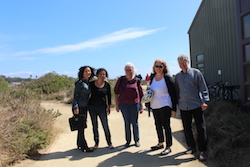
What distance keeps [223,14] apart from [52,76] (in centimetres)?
1314

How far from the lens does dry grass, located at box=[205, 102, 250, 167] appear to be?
11.1 ft

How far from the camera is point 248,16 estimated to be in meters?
5.39

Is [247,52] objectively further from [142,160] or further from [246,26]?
[142,160]

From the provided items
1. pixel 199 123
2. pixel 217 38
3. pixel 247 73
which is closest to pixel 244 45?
pixel 247 73

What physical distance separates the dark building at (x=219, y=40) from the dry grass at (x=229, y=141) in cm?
188

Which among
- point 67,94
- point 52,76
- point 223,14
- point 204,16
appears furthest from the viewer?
point 52,76

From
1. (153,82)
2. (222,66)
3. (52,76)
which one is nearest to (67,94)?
(52,76)

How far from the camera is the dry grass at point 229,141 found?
3.39 m

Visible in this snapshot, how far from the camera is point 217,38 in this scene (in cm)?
977

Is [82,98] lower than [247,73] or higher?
lower

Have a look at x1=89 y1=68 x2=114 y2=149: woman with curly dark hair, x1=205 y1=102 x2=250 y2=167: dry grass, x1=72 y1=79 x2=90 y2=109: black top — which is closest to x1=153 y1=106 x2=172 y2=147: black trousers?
x1=205 y1=102 x2=250 y2=167: dry grass

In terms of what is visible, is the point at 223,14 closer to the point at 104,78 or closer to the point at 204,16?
the point at 204,16

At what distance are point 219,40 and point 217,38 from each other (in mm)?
210

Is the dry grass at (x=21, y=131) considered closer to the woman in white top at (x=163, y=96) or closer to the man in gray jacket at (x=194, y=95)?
the woman in white top at (x=163, y=96)
